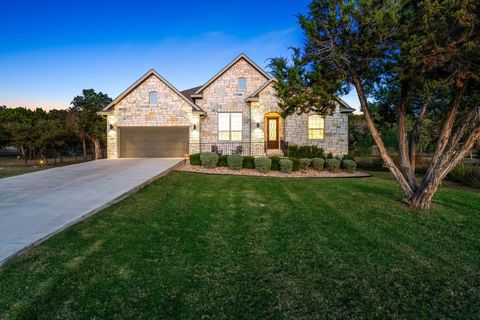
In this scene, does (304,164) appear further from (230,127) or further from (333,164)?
(230,127)

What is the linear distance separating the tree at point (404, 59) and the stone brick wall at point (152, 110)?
38.2ft

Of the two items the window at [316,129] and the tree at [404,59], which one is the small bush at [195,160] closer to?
the window at [316,129]

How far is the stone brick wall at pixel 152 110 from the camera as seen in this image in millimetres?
18203

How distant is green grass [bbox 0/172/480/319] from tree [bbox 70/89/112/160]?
2391 cm

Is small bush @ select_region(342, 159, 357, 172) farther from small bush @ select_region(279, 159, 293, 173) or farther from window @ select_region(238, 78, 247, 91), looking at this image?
window @ select_region(238, 78, 247, 91)

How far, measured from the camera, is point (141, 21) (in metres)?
17.7

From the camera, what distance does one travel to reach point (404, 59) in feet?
19.8

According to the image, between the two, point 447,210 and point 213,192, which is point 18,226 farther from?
point 447,210

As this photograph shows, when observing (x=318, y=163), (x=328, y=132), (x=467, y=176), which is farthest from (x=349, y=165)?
(x=467, y=176)

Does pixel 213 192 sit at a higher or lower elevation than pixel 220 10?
lower

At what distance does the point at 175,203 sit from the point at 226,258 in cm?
355

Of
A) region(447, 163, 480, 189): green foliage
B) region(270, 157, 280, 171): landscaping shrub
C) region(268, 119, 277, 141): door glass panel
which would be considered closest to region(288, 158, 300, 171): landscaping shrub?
region(270, 157, 280, 171): landscaping shrub

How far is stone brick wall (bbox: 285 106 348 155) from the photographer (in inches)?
723

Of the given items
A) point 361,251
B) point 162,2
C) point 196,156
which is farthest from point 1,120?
point 361,251
